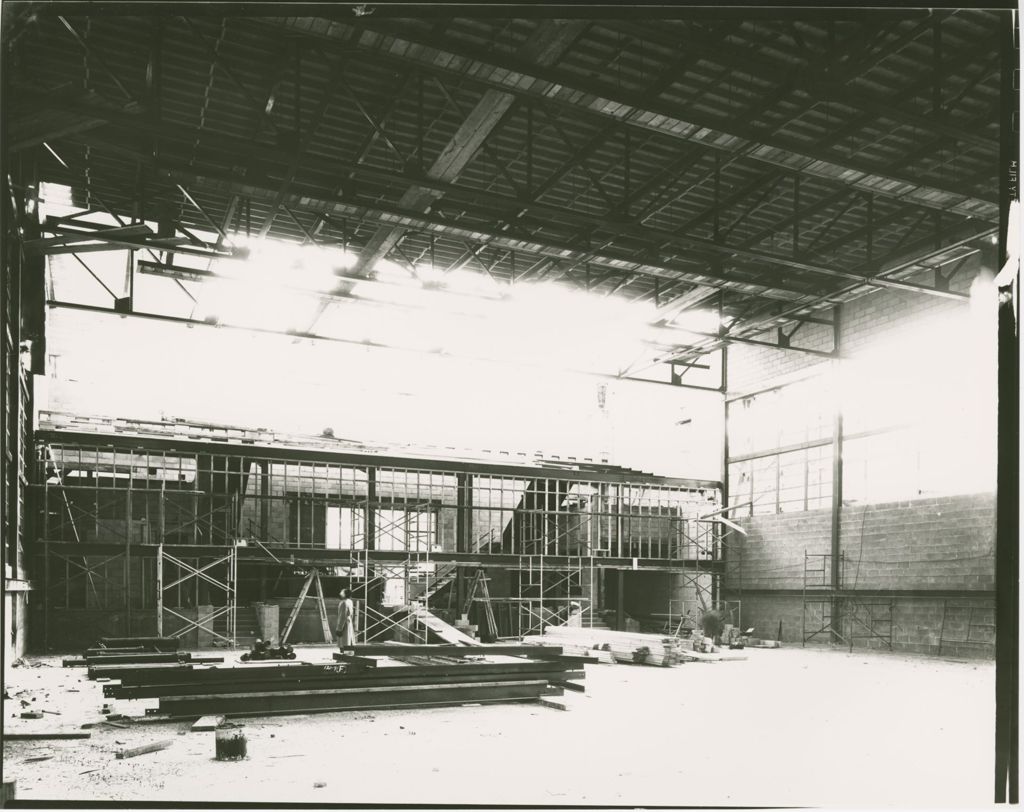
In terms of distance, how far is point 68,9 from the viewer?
8609mm

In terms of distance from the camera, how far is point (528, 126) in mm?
15953

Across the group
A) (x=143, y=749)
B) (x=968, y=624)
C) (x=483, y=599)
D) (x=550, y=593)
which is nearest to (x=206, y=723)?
(x=143, y=749)

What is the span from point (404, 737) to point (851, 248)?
61.4 ft

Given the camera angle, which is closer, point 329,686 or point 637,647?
point 329,686

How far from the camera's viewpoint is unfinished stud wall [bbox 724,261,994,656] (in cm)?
2120

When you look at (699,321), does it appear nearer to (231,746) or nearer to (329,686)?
(329,686)

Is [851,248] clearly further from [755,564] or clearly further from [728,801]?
[728,801]

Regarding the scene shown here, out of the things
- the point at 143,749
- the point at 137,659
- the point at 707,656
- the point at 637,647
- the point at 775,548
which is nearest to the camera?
the point at 143,749

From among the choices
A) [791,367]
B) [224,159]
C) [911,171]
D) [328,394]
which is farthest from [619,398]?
[224,159]

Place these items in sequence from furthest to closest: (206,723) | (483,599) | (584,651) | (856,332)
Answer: (856,332) < (483,599) < (584,651) < (206,723)

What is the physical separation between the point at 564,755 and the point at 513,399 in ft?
73.3

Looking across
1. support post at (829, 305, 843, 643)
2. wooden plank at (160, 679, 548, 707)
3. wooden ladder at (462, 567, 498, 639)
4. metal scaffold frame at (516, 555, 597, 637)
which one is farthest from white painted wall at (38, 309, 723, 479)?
wooden plank at (160, 679, 548, 707)

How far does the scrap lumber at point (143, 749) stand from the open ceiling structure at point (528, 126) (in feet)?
20.9

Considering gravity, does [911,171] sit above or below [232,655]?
above
